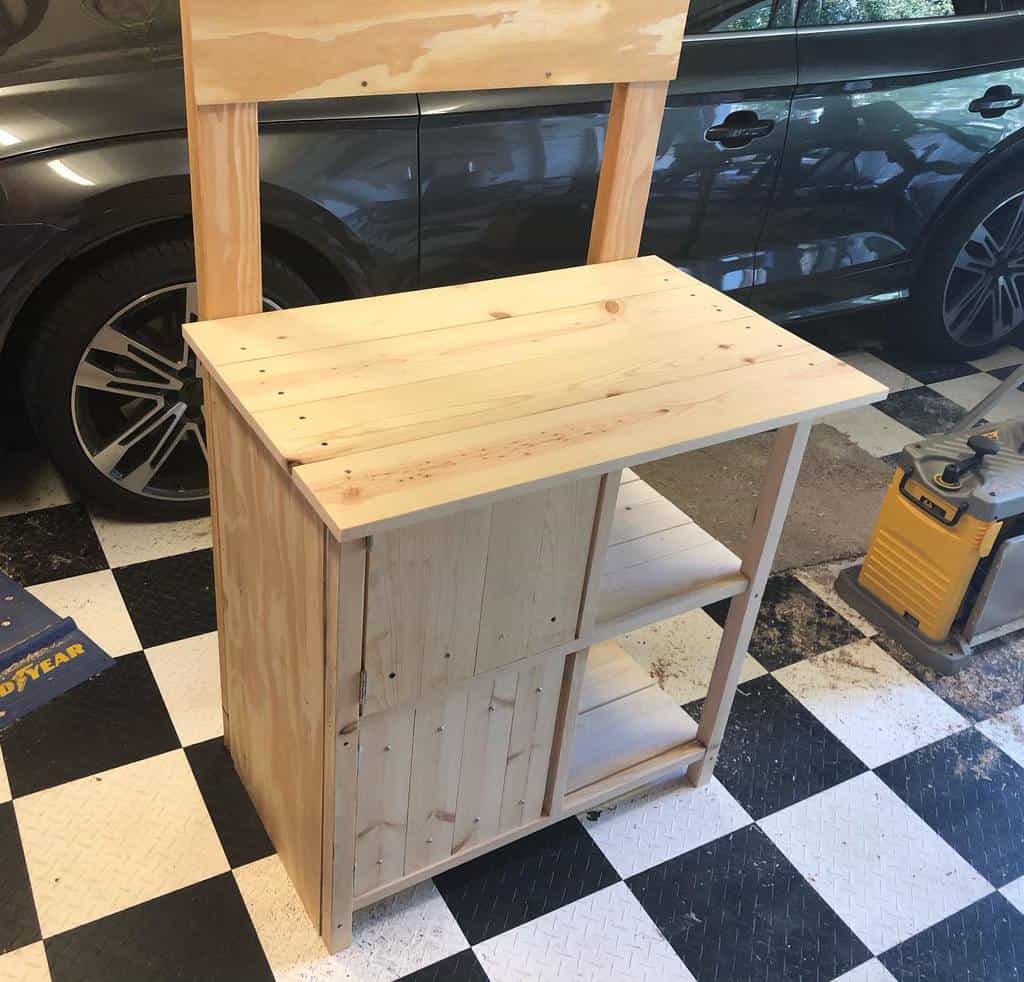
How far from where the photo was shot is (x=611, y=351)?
4.28 ft

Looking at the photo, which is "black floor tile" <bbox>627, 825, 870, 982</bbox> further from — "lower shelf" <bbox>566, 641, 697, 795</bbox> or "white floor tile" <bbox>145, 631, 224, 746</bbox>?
"white floor tile" <bbox>145, 631, 224, 746</bbox>

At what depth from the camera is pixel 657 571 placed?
1453 mm

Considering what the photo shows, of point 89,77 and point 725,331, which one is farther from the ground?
point 89,77

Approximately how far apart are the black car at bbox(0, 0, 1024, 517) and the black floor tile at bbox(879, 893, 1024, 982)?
1.38 meters

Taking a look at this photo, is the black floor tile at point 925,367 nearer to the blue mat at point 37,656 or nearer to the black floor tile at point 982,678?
the black floor tile at point 982,678

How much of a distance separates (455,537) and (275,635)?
0.32m

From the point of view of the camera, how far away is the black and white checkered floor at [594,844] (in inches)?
53.3

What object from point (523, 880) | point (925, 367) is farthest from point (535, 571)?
point (925, 367)

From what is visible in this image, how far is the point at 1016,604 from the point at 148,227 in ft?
5.70

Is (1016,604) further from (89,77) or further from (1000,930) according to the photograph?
(89,77)

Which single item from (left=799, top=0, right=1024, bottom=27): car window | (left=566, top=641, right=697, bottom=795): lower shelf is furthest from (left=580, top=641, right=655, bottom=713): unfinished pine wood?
(left=799, top=0, right=1024, bottom=27): car window

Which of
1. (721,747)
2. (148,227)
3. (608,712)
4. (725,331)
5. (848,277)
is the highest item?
(725,331)

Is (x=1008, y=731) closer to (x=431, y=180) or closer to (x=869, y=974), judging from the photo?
(x=869, y=974)

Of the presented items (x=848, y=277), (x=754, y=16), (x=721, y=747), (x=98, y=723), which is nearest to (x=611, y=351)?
(x=721, y=747)
